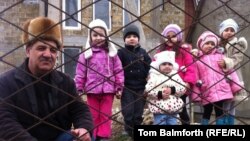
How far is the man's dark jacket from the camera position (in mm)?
1989

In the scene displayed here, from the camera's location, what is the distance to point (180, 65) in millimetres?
3482

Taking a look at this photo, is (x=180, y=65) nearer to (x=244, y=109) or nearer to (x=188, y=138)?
(x=188, y=138)

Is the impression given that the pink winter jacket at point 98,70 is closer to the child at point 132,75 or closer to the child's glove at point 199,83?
the child at point 132,75

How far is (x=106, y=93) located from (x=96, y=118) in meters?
0.19

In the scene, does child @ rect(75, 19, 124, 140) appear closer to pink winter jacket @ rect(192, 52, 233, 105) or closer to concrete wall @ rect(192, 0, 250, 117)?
pink winter jacket @ rect(192, 52, 233, 105)

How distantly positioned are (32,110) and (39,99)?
0.20 feet

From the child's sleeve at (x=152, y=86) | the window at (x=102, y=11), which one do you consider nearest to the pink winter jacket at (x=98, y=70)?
the child's sleeve at (x=152, y=86)

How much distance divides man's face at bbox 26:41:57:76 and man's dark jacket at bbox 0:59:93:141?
0.06m

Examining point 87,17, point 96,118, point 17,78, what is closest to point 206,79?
point 96,118

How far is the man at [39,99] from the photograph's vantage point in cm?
197

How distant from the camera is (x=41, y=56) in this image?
2.02 m

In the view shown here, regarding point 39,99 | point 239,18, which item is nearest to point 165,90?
point 39,99

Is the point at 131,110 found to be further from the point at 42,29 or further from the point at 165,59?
the point at 42,29

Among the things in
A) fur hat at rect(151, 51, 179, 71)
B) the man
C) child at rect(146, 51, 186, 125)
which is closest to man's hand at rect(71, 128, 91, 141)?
the man
